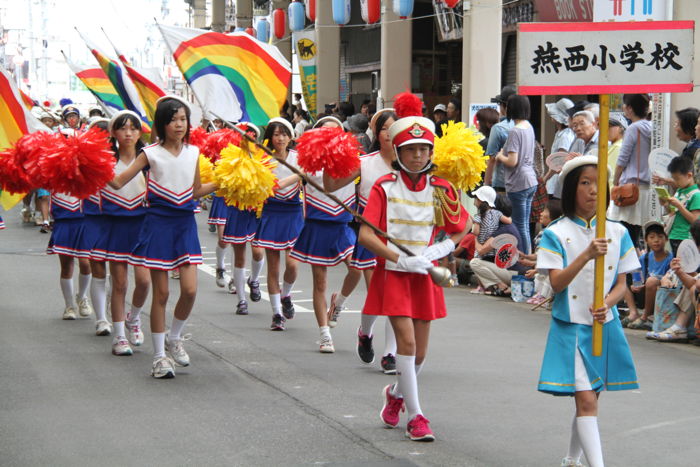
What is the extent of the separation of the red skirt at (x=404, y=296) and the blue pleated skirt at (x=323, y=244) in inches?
105

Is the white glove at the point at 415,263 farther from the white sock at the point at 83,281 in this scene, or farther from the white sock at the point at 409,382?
the white sock at the point at 83,281

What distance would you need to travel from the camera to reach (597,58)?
540 centimetres

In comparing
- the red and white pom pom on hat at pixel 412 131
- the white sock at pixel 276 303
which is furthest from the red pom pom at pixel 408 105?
the white sock at pixel 276 303

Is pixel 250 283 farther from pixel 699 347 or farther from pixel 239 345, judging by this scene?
pixel 699 347

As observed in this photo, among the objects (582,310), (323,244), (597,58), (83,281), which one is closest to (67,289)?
(83,281)

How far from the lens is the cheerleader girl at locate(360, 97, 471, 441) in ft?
20.8

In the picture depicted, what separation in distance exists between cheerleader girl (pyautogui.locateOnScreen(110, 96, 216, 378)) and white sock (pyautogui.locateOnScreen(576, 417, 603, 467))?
362cm

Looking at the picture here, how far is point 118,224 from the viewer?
30.3ft

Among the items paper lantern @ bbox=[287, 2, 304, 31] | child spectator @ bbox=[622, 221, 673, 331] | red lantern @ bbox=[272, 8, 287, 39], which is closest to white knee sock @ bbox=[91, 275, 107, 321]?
child spectator @ bbox=[622, 221, 673, 331]

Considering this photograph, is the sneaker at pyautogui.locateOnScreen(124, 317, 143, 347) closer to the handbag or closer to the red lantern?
the handbag

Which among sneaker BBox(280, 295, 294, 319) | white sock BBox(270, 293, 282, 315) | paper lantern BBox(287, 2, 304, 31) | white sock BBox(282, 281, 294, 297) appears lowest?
sneaker BBox(280, 295, 294, 319)

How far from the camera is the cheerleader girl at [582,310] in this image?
17.1 feet

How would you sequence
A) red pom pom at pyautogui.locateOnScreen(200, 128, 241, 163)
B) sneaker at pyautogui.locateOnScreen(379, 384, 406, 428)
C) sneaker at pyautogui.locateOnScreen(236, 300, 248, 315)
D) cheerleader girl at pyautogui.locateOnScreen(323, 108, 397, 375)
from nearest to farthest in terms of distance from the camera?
sneaker at pyautogui.locateOnScreen(379, 384, 406, 428) < cheerleader girl at pyautogui.locateOnScreen(323, 108, 397, 375) < red pom pom at pyautogui.locateOnScreen(200, 128, 241, 163) < sneaker at pyautogui.locateOnScreen(236, 300, 248, 315)

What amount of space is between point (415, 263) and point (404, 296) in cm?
23
